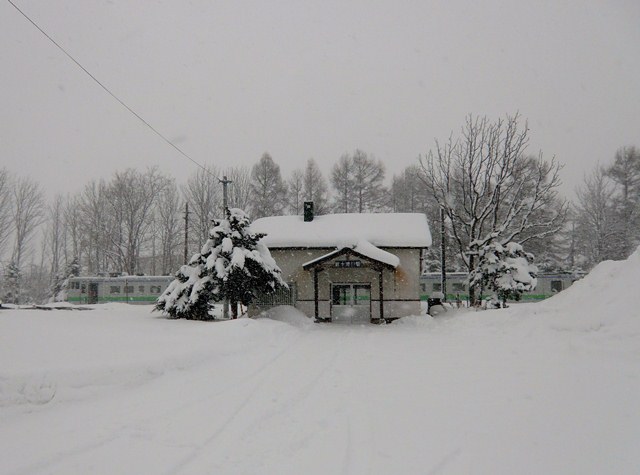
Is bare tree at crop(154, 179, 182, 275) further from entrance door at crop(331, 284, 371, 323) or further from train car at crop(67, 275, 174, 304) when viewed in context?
entrance door at crop(331, 284, 371, 323)

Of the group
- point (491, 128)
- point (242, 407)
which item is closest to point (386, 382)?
point (242, 407)

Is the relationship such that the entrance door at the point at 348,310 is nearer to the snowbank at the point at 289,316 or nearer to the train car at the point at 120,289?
the snowbank at the point at 289,316

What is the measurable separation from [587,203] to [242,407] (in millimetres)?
42805

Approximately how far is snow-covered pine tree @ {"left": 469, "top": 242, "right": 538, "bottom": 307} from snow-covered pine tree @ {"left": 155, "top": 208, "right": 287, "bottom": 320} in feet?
39.1

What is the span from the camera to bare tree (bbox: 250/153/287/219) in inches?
1553

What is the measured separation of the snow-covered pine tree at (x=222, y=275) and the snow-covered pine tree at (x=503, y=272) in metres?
11.9

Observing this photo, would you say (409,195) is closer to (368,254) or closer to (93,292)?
(368,254)

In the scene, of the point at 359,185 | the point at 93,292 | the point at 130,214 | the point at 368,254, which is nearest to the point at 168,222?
the point at 130,214

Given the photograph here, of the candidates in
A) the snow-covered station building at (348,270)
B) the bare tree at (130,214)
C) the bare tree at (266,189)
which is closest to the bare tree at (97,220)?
the bare tree at (130,214)

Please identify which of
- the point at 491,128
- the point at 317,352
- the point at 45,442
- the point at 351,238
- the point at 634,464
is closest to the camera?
the point at 634,464

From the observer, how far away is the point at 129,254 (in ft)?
133

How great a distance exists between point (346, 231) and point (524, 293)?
17.1 metres

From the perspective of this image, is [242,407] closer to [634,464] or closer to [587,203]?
[634,464]

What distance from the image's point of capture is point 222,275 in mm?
15344
